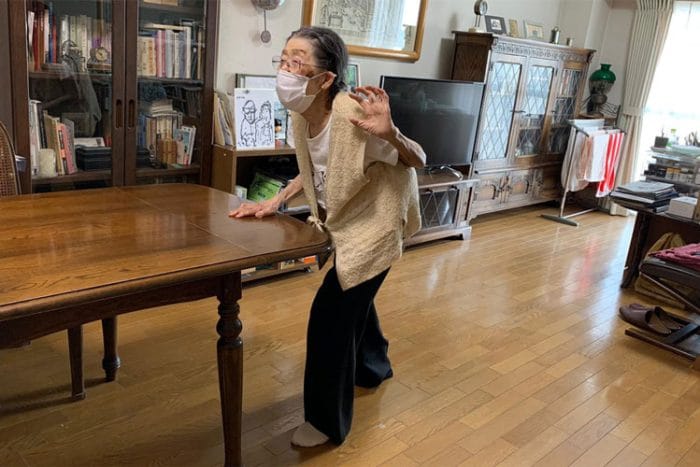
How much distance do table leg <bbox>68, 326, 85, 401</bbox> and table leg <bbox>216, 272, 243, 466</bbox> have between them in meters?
0.67

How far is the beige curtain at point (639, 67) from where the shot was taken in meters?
5.20

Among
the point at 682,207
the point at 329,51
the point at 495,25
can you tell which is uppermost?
the point at 495,25

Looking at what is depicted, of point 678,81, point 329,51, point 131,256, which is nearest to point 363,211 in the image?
point 329,51

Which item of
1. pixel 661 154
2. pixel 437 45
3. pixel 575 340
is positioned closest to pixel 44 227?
pixel 575 340

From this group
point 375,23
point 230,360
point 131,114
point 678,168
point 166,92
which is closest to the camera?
point 230,360

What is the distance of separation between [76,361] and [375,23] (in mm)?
2819

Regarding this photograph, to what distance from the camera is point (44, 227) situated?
150 centimetres

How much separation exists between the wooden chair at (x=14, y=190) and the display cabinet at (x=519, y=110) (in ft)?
10.5

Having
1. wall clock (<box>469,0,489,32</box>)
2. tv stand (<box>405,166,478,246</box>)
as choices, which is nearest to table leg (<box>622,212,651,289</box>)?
tv stand (<box>405,166,478,246</box>)

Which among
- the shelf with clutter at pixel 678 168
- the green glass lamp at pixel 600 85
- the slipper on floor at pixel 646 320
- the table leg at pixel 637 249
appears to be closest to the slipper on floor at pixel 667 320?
the slipper on floor at pixel 646 320

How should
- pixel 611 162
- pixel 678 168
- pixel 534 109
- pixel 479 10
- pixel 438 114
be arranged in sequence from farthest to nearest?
pixel 611 162 < pixel 534 109 < pixel 678 168 < pixel 479 10 < pixel 438 114

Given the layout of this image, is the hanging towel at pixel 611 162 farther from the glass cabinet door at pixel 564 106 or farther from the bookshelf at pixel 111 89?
the bookshelf at pixel 111 89

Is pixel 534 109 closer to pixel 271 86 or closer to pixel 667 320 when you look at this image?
pixel 667 320

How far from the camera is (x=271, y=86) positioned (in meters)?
3.34
